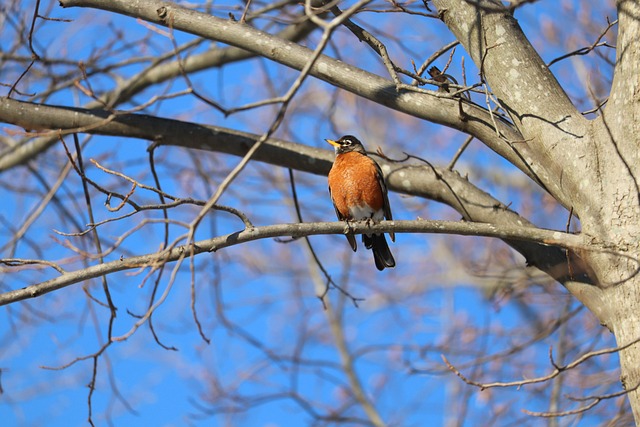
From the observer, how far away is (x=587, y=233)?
3289mm

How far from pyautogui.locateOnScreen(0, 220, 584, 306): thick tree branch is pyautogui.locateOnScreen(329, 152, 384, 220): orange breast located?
2098mm

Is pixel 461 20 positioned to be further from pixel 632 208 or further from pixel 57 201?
pixel 57 201

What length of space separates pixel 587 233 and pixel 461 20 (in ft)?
4.07

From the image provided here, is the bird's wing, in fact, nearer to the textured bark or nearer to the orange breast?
the orange breast

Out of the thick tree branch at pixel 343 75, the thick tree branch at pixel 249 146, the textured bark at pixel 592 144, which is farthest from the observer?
the thick tree branch at pixel 249 146

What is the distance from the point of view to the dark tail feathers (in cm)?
590

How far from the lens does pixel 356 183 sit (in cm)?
572

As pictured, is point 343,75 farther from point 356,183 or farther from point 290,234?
point 356,183

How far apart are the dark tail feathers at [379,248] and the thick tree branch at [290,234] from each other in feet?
7.60

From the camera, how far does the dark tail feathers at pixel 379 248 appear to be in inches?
232

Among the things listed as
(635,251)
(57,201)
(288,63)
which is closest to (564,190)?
(635,251)

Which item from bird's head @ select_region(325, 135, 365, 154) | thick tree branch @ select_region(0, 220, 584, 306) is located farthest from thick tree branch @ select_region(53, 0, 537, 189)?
bird's head @ select_region(325, 135, 365, 154)

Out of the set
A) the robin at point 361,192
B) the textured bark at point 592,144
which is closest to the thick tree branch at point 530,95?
the textured bark at point 592,144

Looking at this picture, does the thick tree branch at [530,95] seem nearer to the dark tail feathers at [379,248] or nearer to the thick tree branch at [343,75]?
the thick tree branch at [343,75]
